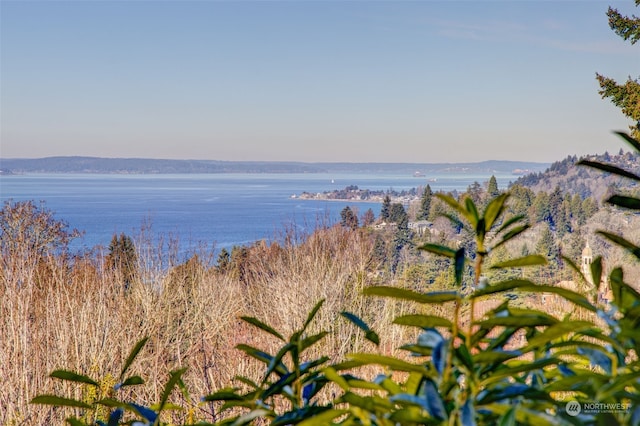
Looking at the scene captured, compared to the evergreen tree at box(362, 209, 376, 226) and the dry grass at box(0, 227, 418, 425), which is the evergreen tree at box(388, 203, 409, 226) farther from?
the dry grass at box(0, 227, 418, 425)

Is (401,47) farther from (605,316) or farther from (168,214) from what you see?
(605,316)

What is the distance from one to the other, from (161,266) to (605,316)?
9691 mm

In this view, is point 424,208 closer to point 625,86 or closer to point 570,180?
point 625,86

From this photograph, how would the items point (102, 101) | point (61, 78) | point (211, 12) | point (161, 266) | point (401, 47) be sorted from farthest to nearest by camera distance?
1. point (102, 101)
2. point (61, 78)
3. point (401, 47)
4. point (211, 12)
5. point (161, 266)

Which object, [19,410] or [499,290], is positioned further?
[19,410]

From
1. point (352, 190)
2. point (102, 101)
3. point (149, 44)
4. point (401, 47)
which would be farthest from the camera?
point (352, 190)

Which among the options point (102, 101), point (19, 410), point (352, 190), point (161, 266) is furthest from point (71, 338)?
point (352, 190)

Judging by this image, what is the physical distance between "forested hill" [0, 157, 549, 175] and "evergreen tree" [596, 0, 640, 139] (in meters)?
72.1

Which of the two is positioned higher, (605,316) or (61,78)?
(61,78)

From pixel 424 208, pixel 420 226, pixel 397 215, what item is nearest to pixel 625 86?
pixel 397 215

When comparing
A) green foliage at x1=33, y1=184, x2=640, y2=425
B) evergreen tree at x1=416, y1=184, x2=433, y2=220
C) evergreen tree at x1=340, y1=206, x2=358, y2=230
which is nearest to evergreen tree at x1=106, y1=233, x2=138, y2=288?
evergreen tree at x1=340, y1=206, x2=358, y2=230

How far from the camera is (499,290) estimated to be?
1.98 feet

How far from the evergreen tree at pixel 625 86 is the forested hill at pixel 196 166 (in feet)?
237

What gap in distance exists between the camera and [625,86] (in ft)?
38.1
